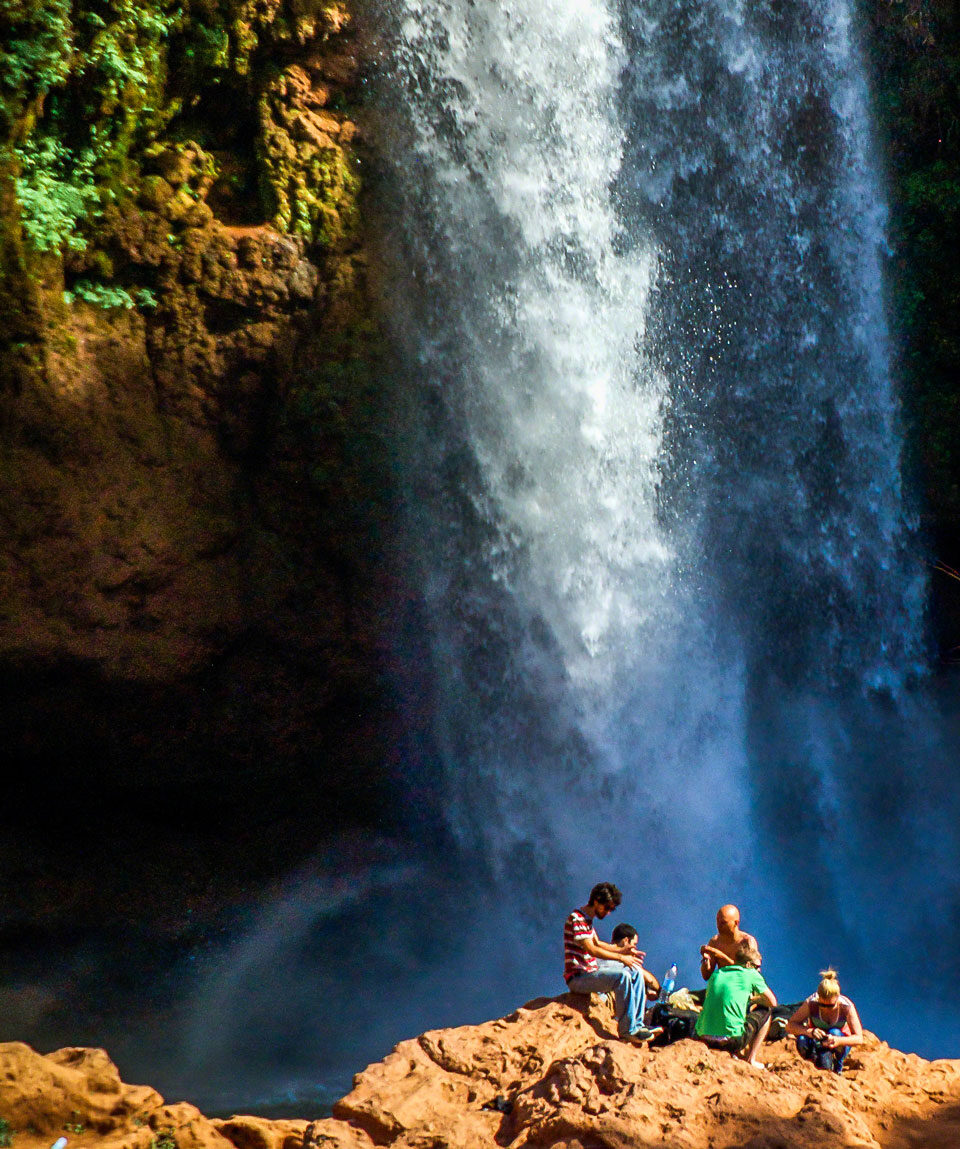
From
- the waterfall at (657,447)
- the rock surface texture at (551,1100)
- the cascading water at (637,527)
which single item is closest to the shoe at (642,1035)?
the rock surface texture at (551,1100)

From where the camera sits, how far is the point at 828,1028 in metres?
5.43

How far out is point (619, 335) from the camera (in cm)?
1107

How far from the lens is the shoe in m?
5.82

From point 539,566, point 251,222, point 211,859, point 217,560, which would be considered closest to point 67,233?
point 251,222

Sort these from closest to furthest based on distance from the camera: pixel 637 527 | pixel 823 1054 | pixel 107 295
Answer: pixel 823 1054
pixel 107 295
pixel 637 527

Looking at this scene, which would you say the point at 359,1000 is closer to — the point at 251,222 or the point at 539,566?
the point at 539,566

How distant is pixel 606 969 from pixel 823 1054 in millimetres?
1215

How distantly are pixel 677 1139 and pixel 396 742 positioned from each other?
7.01 m

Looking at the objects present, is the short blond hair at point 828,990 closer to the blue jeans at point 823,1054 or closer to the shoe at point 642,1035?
the blue jeans at point 823,1054

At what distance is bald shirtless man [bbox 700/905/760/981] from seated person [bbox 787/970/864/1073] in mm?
668

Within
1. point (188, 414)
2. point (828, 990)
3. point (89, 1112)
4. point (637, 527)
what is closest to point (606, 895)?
point (828, 990)

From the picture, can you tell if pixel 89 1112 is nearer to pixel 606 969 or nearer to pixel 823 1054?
pixel 606 969

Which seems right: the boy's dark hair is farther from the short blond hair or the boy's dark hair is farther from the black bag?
the short blond hair

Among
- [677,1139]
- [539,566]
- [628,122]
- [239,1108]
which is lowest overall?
[677,1139]
